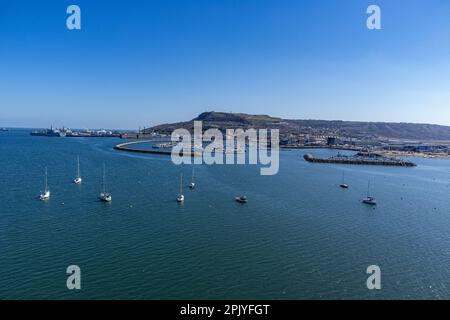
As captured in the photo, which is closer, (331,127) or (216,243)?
(216,243)

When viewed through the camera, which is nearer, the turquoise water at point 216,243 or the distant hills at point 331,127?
the turquoise water at point 216,243

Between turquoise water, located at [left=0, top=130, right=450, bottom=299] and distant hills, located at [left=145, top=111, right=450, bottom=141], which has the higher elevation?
distant hills, located at [left=145, top=111, right=450, bottom=141]

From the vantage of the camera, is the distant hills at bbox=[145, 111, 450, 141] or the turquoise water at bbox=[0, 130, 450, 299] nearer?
the turquoise water at bbox=[0, 130, 450, 299]

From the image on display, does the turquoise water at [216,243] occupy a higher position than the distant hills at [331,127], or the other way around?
the distant hills at [331,127]
